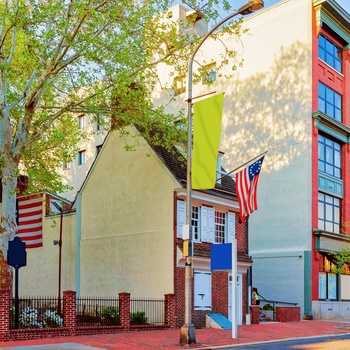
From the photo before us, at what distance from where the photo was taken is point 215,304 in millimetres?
27125

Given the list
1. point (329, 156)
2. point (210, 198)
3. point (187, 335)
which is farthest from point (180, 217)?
point (329, 156)

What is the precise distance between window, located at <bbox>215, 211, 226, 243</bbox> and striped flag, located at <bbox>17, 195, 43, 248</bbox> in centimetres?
830

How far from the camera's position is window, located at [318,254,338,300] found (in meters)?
35.6

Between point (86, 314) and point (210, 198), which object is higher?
point (210, 198)

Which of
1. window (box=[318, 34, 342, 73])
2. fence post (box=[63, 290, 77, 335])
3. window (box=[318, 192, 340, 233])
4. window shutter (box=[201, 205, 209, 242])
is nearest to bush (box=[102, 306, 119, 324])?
fence post (box=[63, 290, 77, 335])

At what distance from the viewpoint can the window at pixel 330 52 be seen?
123 ft

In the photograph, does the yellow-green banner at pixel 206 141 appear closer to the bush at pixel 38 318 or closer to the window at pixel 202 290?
the bush at pixel 38 318

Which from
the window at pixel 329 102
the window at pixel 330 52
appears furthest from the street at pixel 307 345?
the window at pixel 330 52

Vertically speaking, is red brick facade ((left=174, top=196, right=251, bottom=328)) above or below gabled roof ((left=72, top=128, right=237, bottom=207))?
below

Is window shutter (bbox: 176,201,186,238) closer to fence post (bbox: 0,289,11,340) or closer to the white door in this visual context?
the white door

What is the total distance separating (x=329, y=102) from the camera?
1502 inches

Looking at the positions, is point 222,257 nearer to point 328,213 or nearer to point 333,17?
point 328,213

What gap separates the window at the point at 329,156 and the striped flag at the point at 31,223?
59.7ft

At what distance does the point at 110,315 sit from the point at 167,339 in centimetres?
394
